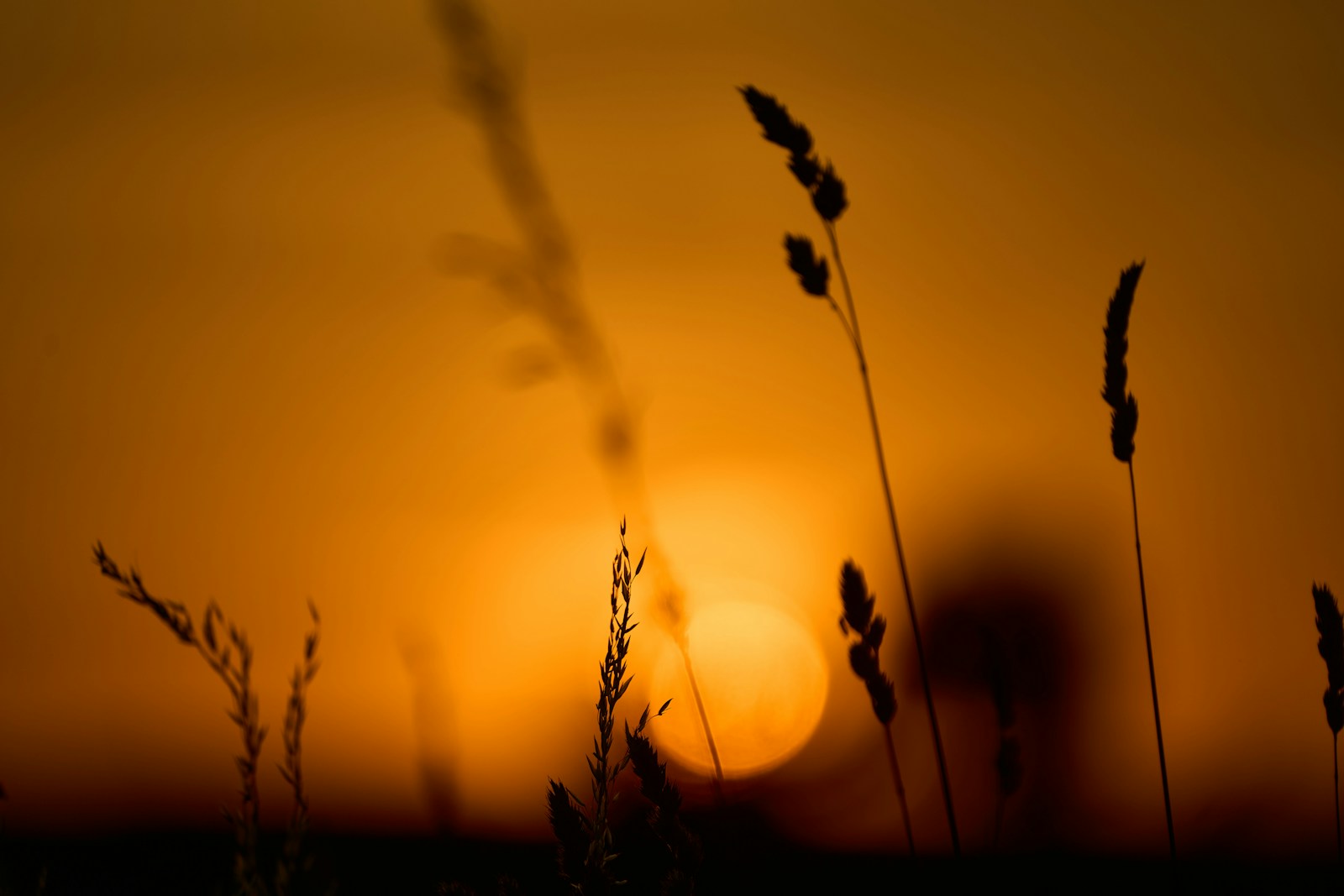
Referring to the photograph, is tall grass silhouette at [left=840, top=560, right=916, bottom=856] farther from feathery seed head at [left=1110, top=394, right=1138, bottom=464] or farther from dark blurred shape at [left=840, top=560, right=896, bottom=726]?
feathery seed head at [left=1110, top=394, right=1138, bottom=464]

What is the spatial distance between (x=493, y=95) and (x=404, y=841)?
2551 mm

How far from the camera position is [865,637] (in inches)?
50.6

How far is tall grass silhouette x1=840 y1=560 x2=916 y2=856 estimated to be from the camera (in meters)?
1.27

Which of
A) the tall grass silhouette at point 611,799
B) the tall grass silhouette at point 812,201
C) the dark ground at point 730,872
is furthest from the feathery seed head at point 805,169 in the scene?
the dark ground at point 730,872

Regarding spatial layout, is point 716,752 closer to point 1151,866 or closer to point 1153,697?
point 1153,697

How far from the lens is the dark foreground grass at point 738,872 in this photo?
1.23 metres

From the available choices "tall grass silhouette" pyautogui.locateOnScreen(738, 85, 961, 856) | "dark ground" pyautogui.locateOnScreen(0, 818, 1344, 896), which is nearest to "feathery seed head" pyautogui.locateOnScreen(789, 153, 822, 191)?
"tall grass silhouette" pyautogui.locateOnScreen(738, 85, 961, 856)

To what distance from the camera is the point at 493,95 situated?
161cm

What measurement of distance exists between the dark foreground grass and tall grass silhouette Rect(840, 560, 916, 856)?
0.29 metres

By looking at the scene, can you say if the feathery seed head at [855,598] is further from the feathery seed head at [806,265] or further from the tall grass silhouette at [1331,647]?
the tall grass silhouette at [1331,647]

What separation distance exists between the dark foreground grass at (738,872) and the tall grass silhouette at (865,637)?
29 cm

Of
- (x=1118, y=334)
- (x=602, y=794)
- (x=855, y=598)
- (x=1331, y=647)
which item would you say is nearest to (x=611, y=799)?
(x=602, y=794)

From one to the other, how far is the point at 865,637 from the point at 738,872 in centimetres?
61

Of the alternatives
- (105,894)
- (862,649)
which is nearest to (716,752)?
(862,649)
